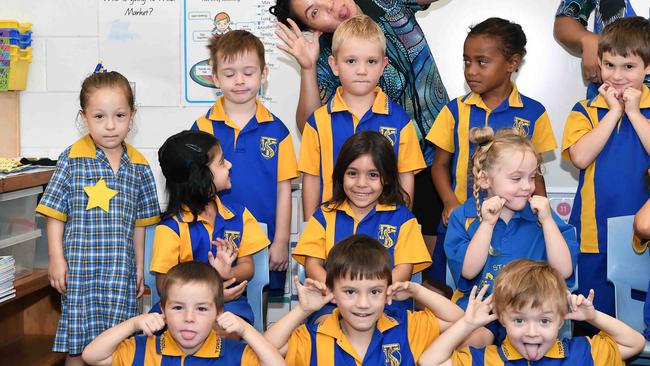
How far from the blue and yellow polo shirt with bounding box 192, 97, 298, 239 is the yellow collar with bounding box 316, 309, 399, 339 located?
718 millimetres

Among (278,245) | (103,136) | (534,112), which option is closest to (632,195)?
(534,112)

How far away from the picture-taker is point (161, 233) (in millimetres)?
2574

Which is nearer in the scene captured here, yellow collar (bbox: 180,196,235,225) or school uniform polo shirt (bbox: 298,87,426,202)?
yellow collar (bbox: 180,196,235,225)

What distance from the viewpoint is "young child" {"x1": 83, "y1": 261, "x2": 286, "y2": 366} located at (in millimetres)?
2199

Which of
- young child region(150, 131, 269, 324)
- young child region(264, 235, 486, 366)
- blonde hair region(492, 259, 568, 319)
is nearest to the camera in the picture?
blonde hair region(492, 259, 568, 319)

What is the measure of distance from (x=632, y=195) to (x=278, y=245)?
128 cm

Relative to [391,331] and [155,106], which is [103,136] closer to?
[155,106]

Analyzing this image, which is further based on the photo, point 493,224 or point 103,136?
point 103,136

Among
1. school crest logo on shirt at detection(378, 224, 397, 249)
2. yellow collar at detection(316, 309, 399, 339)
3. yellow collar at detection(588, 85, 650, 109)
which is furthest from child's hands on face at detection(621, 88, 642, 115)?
yellow collar at detection(316, 309, 399, 339)

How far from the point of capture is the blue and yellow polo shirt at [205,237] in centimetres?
255

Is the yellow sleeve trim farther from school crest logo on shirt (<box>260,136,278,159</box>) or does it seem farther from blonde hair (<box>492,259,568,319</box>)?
blonde hair (<box>492,259,568,319</box>)

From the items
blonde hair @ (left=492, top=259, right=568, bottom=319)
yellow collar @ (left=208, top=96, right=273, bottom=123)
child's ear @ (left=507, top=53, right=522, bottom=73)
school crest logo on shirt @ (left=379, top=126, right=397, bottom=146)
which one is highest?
child's ear @ (left=507, top=53, right=522, bottom=73)

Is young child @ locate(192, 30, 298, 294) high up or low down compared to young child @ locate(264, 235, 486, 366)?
up

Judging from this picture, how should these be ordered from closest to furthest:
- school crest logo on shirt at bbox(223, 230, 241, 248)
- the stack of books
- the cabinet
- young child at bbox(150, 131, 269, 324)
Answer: young child at bbox(150, 131, 269, 324) < school crest logo on shirt at bbox(223, 230, 241, 248) < the stack of books < the cabinet
